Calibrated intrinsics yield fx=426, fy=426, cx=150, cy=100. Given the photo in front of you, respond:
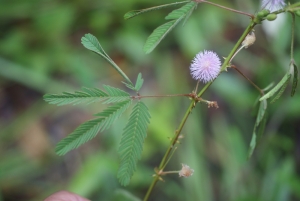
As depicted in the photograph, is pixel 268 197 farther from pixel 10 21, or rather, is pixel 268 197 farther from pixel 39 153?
pixel 10 21

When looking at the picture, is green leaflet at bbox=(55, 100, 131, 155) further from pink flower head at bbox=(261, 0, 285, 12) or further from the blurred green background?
the blurred green background

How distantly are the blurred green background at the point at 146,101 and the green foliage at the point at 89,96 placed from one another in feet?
2.59

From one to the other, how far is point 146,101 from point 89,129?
100cm

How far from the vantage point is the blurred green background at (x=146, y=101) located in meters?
1.32

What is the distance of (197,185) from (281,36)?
22.3 inches

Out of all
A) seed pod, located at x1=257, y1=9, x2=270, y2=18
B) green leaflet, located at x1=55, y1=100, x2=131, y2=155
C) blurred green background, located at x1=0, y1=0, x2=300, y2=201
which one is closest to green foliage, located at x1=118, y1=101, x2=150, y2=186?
green leaflet, located at x1=55, y1=100, x2=131, y2=155

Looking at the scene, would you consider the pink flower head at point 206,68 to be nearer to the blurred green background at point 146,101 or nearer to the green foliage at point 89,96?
the green foliage at point 89,96

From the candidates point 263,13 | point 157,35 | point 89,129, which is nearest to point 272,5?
point 263,13

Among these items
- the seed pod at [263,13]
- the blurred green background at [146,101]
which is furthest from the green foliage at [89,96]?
the blurred green background at [146,101]

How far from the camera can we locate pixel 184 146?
1.39 meters

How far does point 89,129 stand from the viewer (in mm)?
458

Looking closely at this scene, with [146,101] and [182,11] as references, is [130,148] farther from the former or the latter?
[146,101]

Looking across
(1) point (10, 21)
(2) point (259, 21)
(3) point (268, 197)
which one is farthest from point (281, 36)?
(2) point (259, 21)

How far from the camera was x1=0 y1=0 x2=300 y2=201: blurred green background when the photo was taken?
1.32 metres
